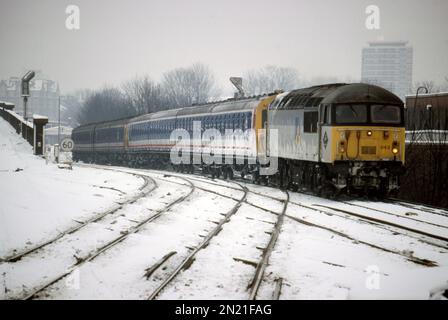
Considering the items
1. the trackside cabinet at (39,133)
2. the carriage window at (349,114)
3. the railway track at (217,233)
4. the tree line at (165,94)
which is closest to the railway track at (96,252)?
the railway track at (217,233)

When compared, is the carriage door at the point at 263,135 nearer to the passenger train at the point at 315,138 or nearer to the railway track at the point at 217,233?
the passenger train at the point at 315,138

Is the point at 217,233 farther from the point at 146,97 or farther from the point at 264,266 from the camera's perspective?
the point at 146,97

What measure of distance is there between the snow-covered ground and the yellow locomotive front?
3.36 ft

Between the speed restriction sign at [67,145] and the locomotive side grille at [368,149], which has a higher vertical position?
the locomotive side grille at [368,149]

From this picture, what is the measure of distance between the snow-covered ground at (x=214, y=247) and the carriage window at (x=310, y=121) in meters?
2.44

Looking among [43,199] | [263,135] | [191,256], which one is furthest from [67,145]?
[191,256]

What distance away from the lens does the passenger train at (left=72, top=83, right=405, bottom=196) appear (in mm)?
18266

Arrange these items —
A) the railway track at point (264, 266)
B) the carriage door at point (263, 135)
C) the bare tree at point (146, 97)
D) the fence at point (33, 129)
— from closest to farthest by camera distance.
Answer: the railway track at point (264, 266), the carriage door at point (263, 135), the fence at point (33, 129), the bare tree at point (146, 97)

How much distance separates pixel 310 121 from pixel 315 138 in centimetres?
76

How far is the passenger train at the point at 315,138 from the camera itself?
59.9 feet

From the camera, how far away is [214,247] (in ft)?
35.8

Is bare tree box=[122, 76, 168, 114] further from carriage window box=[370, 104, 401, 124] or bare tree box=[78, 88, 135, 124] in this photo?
carriage window box=[370, 104, 401, 124]

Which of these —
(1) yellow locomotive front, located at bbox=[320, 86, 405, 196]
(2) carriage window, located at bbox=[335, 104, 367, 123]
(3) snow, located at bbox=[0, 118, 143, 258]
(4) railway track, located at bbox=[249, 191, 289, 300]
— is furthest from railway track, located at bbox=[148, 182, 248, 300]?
(2) carriage window, located at bbox=[335, 104, 367, 123]
